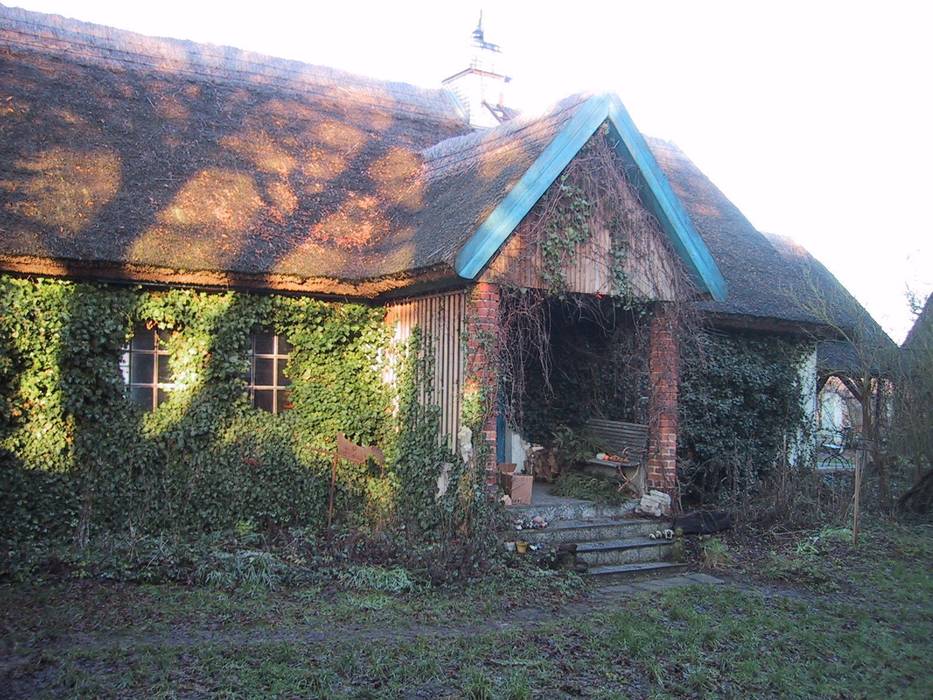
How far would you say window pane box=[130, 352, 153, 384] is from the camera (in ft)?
32.5

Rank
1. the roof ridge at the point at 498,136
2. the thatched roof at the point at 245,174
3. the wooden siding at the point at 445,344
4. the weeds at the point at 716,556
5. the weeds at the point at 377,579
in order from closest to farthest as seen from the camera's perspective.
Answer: the weeds at the point at 377,579 → the thatched roof at the point at 245,174 → the wooden siding at the point at 445,344 → the weeds at the point at 716,556 → the roof ridge at the point at 498,136

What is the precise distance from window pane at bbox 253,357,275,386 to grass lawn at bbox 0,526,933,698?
3162mm

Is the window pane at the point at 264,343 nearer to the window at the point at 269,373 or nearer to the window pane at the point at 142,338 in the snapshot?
the window at the point at 269,373

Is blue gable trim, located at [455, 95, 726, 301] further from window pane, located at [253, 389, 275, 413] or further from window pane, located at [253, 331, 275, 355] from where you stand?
window pane, located at [253, 389, 275, 413]

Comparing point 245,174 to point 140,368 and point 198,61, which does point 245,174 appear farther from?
point 198,61

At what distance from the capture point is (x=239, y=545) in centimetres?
928

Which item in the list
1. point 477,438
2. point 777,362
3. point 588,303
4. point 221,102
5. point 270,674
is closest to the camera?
point 270,674

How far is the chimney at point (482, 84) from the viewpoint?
16.4m

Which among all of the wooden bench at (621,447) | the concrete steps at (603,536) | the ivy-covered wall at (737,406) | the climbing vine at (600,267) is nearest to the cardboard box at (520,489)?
the concrete steps at (603,536)

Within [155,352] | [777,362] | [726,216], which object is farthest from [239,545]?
[726,216]

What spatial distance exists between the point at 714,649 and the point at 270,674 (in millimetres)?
3568

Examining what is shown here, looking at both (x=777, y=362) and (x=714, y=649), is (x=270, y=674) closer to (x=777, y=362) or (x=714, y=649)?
(x=714, y=649)

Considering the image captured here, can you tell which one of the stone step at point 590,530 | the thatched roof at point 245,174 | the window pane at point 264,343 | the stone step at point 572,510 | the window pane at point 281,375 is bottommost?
the stone step at point 590,530

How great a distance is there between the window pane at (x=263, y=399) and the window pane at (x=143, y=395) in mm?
1252
